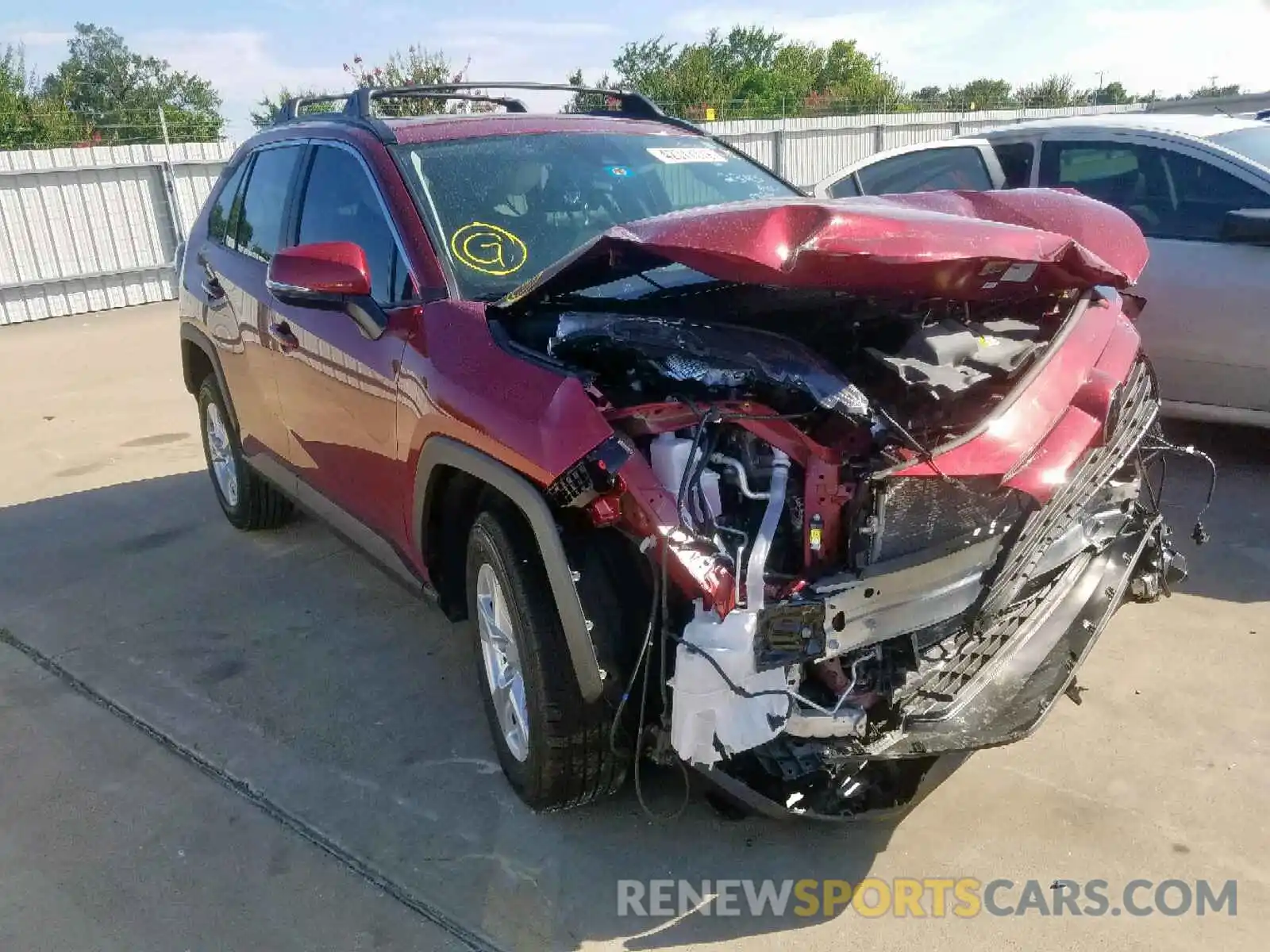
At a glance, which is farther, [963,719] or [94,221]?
[94,221]

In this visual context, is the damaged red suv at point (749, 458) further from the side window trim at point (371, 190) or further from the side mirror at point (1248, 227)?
the side mirror at point (1248, 227)

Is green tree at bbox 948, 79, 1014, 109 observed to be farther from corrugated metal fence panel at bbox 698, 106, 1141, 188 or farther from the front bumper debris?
the front bumper debris

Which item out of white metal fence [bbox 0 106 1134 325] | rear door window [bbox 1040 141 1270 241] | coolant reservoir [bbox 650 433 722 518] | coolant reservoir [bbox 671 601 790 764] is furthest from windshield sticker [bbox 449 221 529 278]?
white metal fence [bbox 0 106 1134 325]

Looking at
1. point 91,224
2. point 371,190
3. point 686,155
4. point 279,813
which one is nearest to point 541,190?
point 371,190

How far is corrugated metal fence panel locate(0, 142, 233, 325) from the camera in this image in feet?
42.2

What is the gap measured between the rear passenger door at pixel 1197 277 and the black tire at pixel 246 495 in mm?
4240

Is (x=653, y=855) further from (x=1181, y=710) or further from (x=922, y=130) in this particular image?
(x=922, y=130)

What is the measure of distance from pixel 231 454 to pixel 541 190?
2517 mm

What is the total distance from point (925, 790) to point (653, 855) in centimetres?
74

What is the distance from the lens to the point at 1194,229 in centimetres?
511

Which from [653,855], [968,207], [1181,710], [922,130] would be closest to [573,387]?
[653,855]

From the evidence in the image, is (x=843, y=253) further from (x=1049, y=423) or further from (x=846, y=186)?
(x=846, y=186)

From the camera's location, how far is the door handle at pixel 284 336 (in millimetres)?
3969

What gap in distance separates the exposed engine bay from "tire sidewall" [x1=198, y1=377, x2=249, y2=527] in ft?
9.64
